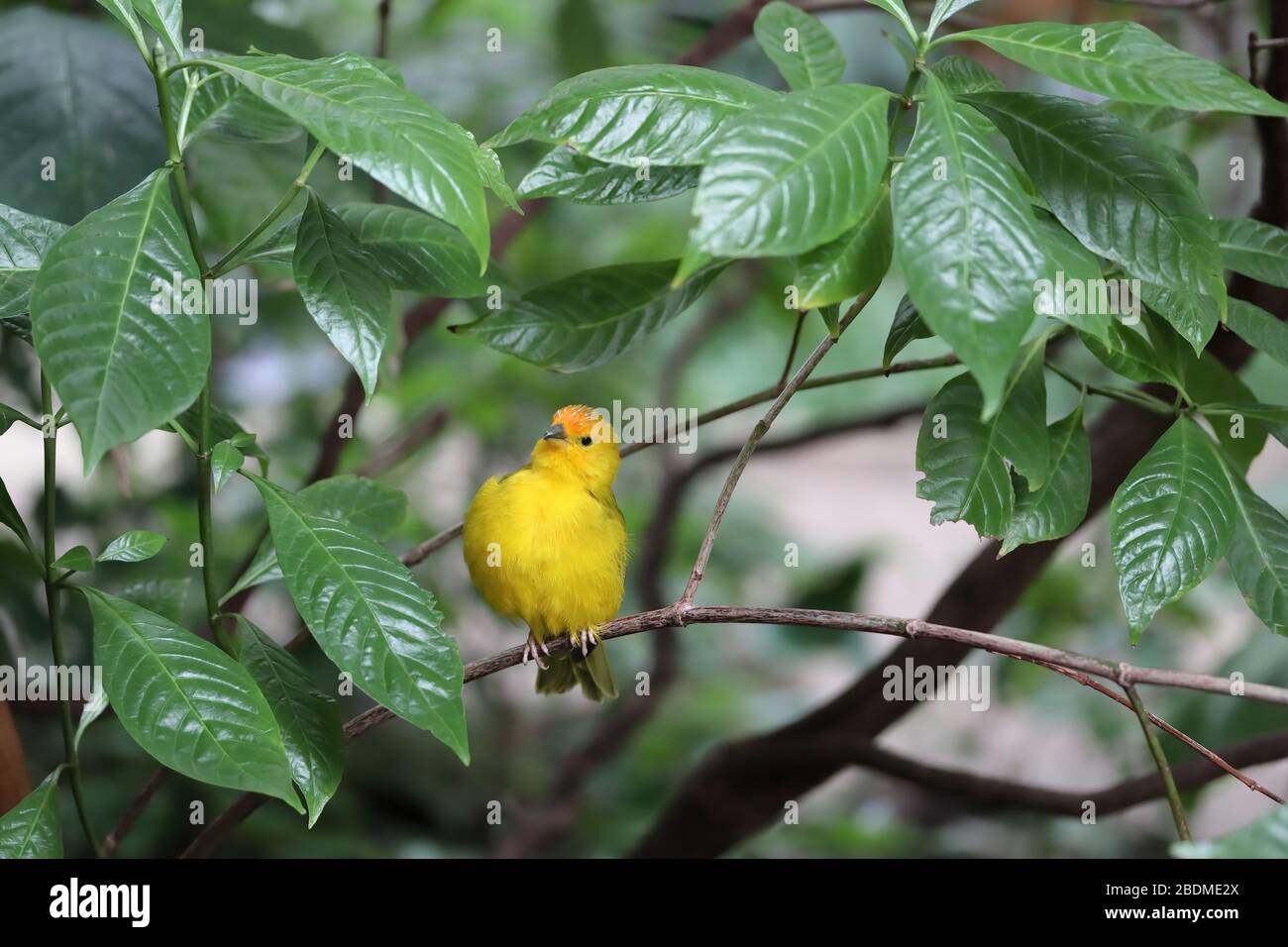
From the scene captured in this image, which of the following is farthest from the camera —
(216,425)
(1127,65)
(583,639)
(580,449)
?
(580,449)

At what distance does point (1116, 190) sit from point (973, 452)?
0.83 ft

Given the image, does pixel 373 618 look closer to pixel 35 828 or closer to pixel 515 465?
pixel 35 828

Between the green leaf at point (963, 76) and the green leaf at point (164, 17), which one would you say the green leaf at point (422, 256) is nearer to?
the green leaf at point (164, 17)

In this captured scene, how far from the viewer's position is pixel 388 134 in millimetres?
831

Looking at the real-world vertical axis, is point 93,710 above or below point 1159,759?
above

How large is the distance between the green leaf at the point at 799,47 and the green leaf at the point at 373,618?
67cm

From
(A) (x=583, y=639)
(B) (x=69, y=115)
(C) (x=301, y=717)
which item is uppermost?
(B) (x=69, y=115)

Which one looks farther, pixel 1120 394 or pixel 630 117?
pixel 1120 394

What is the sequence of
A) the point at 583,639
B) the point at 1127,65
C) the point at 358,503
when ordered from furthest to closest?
the point at 583,639 < the point at 358,503 < the point at 1127,65

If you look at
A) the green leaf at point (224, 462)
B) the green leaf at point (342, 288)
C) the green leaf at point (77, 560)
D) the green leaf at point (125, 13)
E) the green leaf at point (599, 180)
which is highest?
the green leaf at point (125, 13)

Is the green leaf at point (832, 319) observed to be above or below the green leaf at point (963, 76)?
below

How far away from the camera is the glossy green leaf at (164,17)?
963 millimetres

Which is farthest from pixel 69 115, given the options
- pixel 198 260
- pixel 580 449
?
pixel 580 449

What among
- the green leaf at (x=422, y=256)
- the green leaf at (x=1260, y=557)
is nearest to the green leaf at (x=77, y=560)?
the green leaf at (x=422, y=256)
